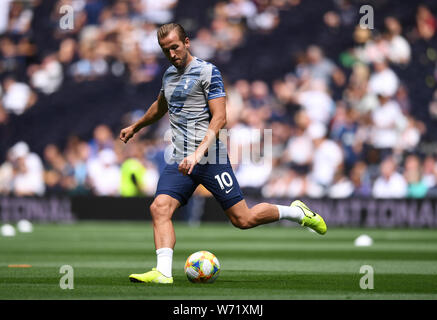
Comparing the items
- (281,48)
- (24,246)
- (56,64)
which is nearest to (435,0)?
(281,48)

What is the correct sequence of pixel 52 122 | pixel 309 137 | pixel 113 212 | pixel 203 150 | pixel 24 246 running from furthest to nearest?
1. pixel 52 122
2. pixel 113 212
3. pixel 309 137
4. pixel 24 246
5. pixel 203 150

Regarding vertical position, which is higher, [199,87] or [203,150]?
[199,87]

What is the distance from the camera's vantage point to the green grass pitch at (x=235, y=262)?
27.5ft

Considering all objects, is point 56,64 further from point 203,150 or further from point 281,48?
point 203,150

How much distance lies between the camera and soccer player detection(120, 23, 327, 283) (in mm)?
9141

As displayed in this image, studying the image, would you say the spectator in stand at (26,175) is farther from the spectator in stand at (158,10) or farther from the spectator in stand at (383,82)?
the spectator in stand at (383,82)

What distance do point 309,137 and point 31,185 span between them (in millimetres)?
7391

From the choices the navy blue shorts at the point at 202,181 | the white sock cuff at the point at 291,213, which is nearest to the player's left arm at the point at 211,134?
the navy blue shorts at the point at 202,181

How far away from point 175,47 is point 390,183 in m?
13.3

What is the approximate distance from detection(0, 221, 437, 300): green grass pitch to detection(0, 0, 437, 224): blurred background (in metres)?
1.61

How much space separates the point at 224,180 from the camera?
9.41 meters

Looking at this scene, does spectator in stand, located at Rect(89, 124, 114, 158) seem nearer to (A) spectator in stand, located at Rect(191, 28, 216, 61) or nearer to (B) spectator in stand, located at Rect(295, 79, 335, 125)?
(A) spectator in stand, located at Rect(191, 28, 216, 61)
